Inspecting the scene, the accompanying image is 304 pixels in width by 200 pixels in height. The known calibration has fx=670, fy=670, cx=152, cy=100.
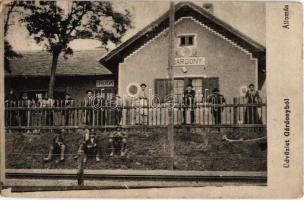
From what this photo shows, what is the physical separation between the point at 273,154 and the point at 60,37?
190cm

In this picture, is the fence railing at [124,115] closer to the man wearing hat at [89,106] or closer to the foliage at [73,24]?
the man wearing hat at [89,106]

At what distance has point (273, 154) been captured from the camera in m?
5.14

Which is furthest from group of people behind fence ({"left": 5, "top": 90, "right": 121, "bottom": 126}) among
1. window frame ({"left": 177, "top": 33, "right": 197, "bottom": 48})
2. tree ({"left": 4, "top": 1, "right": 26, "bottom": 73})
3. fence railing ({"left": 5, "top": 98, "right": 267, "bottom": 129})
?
window frame ({"left": 177, "top": 33, "right": 197, "bottom": 48})

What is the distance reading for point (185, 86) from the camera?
530cm

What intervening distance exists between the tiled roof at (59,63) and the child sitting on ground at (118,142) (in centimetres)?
53

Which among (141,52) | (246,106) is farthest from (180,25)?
(246,106)

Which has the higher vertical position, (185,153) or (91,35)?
(91,35)

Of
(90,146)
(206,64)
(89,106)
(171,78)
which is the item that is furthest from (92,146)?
(206,64)

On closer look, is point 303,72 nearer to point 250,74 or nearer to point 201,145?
point 250,74

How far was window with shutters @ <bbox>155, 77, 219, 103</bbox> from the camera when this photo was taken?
527 cm

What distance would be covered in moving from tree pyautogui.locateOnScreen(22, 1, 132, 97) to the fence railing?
8.0 inches

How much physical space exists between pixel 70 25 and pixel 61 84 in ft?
1.57

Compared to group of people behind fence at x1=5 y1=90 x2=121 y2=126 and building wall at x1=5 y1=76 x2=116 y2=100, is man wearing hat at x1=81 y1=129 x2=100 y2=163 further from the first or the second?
building wall at x1=5 y1=76 x2=116 y2=100

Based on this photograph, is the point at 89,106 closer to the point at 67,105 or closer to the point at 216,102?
the point at 67,105
